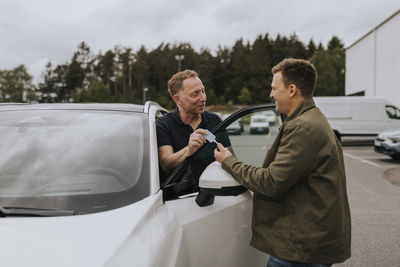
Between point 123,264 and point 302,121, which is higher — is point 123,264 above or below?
below

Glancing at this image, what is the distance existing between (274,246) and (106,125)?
1.17 metres

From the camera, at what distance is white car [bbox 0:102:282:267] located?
1.38 metres

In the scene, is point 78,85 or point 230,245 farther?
point 78,85

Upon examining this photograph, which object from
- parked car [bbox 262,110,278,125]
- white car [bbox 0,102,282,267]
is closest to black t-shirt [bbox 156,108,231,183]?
white car [bbox 0,102,282,267]

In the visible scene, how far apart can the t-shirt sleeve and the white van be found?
1642cm

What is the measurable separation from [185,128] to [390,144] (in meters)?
10.5

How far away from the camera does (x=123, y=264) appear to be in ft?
4.27

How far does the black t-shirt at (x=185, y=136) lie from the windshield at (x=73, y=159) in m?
0.22

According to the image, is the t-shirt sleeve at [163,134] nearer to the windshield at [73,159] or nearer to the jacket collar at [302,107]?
the windshield at [73,159]

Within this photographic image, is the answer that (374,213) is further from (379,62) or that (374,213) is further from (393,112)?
(379,62)

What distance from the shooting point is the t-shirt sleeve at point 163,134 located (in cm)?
256

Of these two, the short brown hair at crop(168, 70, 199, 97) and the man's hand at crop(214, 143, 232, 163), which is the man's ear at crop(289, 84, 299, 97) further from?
the short brown hair at crop(168, 70, 199, 97)

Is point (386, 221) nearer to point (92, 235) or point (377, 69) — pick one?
point (92, 235)

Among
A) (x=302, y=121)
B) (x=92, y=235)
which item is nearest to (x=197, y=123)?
(x=302, y=121)
